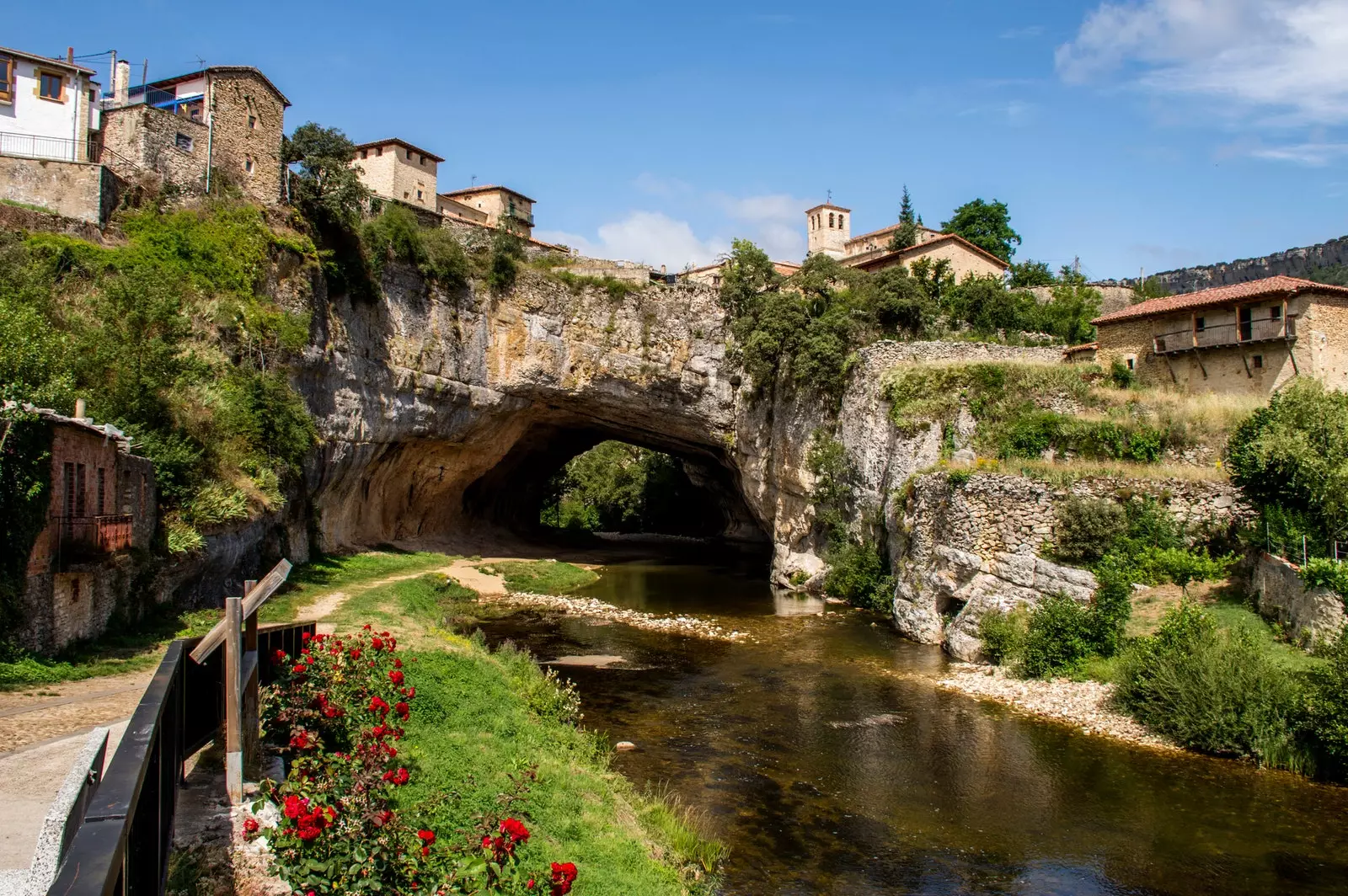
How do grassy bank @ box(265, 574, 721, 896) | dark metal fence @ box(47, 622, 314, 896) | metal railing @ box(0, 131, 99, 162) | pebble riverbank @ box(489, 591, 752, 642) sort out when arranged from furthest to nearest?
metal railing @ box(0, 131, 99, 162) < pebble riverbank @ box(489, 591, 752, 642) < grassy bank @ box(265, 574, 721, 896) < dark metal fence @ box(47, 622, 314, 896)

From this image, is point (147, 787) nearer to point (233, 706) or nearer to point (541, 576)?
point (233, 706)

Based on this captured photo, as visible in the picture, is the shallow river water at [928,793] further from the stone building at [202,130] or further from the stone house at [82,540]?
the stone building at [202,130]

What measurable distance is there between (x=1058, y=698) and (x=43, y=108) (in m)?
32.2

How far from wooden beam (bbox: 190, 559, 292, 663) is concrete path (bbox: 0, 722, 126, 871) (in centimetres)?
81

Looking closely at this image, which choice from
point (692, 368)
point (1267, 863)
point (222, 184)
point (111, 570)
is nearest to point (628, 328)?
point (692, 368)

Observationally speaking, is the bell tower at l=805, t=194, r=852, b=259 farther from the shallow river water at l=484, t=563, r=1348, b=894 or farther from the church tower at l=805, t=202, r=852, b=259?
the shallow river water at l=484, t=563, r=1348, b=894

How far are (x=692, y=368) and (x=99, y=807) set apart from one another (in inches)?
1396

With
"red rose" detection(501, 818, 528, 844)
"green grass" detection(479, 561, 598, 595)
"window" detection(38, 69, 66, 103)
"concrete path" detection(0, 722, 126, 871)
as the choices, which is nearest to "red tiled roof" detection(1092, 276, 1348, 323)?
"green grass" detection(479, 561, 598, 595)

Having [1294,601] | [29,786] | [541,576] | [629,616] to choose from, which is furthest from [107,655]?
[541,576]

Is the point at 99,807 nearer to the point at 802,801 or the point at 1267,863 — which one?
the point at 802,801

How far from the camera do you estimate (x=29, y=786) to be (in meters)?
6.98

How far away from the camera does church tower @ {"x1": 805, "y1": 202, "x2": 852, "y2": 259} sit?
64312mm

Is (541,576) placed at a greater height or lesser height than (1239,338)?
lesser

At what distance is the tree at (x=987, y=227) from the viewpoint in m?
59.7
